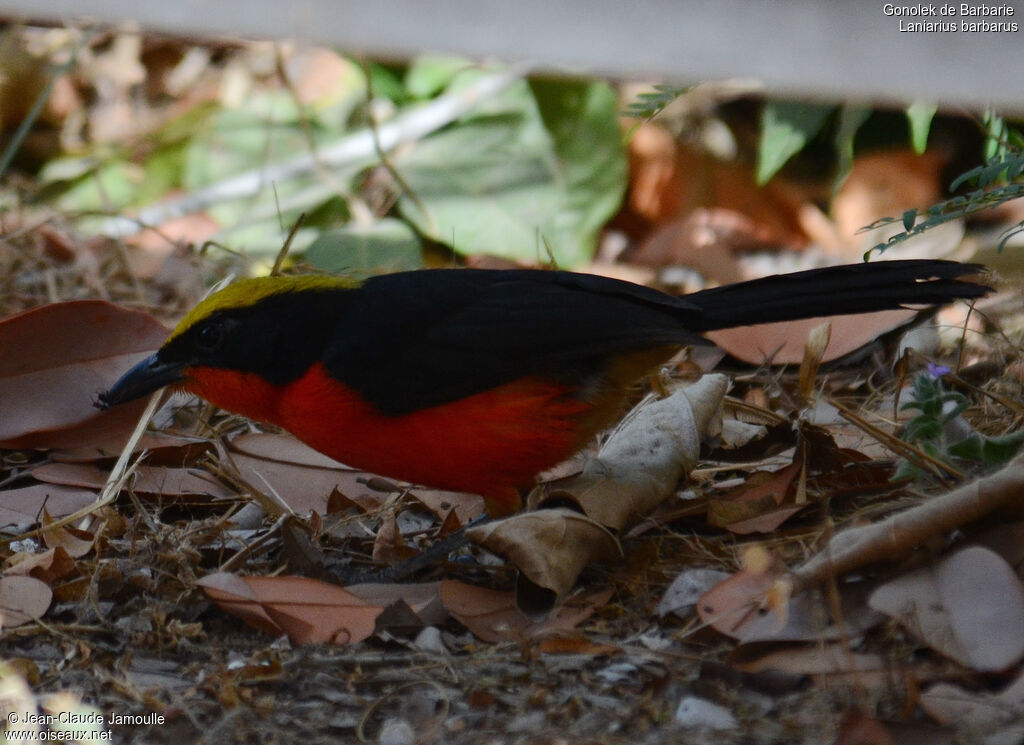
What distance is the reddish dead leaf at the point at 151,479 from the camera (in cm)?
360

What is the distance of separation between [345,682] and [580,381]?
47.1 inches

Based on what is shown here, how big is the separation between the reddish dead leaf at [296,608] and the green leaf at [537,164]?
3668mm

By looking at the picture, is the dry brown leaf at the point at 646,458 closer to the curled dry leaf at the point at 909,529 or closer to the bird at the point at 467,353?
the bird at the point at 467,353

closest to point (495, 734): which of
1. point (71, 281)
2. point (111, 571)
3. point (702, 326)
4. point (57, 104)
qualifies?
point (111, 571)

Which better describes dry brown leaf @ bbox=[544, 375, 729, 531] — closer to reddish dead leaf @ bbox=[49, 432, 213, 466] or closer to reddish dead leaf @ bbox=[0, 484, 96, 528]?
reddish dead leaf @ bbox=[49, 432, 213, 466]

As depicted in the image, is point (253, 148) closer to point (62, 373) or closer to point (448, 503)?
point (62, 373)

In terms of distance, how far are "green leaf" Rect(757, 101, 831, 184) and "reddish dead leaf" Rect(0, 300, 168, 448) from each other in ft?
11.4

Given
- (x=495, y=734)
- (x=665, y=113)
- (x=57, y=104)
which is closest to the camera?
(x=495, y=734)

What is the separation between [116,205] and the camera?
7.18 metres

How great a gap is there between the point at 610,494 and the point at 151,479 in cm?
144

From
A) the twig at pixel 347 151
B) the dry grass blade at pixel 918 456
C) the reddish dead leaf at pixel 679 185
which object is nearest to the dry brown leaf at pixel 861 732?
the dry grass blade at pixel 918 456

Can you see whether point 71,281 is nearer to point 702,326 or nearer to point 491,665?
point 702,326

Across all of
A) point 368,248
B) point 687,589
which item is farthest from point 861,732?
point 368,248

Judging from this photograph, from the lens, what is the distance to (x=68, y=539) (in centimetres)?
325
